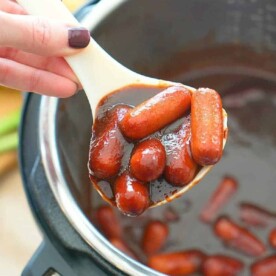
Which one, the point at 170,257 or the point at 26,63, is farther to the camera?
the point at 170,257

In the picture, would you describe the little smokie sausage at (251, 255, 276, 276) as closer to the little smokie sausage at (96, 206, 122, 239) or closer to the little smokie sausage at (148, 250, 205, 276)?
the little smokie sausage at (148, 250, 205, 276)

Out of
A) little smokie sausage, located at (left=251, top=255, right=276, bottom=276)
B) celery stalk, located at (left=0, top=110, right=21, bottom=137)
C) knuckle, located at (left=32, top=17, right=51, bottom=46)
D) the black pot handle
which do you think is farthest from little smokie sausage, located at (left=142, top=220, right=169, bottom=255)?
knuckle, located at (left=32, top=17, right=51, bottom=46)

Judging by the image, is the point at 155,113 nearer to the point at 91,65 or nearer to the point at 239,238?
the point at 91,65

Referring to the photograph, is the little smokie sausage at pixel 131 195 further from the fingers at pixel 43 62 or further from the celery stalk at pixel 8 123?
the celery stalk at pixel 8 123

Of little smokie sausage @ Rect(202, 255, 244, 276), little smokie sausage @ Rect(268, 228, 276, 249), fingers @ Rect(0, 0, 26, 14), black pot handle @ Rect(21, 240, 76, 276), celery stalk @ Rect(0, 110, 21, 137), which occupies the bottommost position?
little smokie sausage @ Rect(268, 228, 276, 249)

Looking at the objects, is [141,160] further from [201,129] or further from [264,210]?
[264,210]

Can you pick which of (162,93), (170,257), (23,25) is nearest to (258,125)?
(170,257)

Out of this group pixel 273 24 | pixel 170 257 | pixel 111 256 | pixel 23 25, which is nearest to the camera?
pixel 23 25
